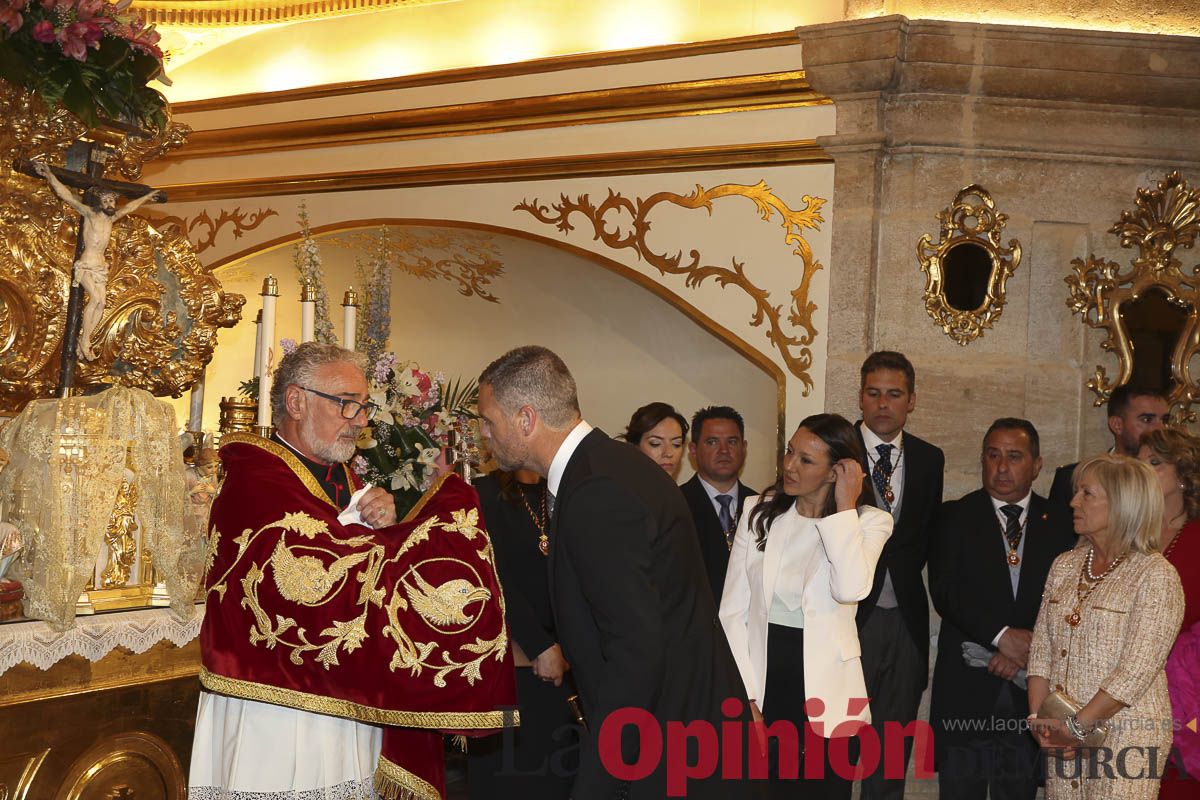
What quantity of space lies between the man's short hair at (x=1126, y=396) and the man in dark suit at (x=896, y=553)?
761mm

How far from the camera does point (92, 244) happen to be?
3.70 meters

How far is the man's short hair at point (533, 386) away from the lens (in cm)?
265

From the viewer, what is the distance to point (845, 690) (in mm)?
3939

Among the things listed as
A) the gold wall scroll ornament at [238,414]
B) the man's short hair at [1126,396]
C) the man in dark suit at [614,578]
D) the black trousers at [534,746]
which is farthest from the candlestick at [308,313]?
the man's short hair at [1126,396]

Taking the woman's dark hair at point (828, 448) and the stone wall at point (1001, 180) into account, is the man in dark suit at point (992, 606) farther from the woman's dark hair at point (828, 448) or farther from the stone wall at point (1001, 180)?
the woman's dark hair at point (828, 448)

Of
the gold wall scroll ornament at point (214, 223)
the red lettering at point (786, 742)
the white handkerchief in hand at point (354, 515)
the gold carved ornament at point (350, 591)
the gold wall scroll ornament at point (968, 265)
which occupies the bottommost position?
the red lettering at point (786, 742)

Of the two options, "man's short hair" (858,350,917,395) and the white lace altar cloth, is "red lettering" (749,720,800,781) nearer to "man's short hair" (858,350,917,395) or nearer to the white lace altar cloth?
"man's short hair" (858,350,917,395)

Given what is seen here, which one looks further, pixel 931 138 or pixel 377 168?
pixel 377 168

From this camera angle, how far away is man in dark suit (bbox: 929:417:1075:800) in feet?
15.6

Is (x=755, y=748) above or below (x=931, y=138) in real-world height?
below

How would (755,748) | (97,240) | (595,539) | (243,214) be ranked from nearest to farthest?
(595,539)
(755,748)
(97,240)
(243,214)

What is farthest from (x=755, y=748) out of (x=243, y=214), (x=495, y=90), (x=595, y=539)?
(x=243, y=214)

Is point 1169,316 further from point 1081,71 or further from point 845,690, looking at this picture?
point 845,690

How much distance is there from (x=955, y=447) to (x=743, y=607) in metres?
1.87
